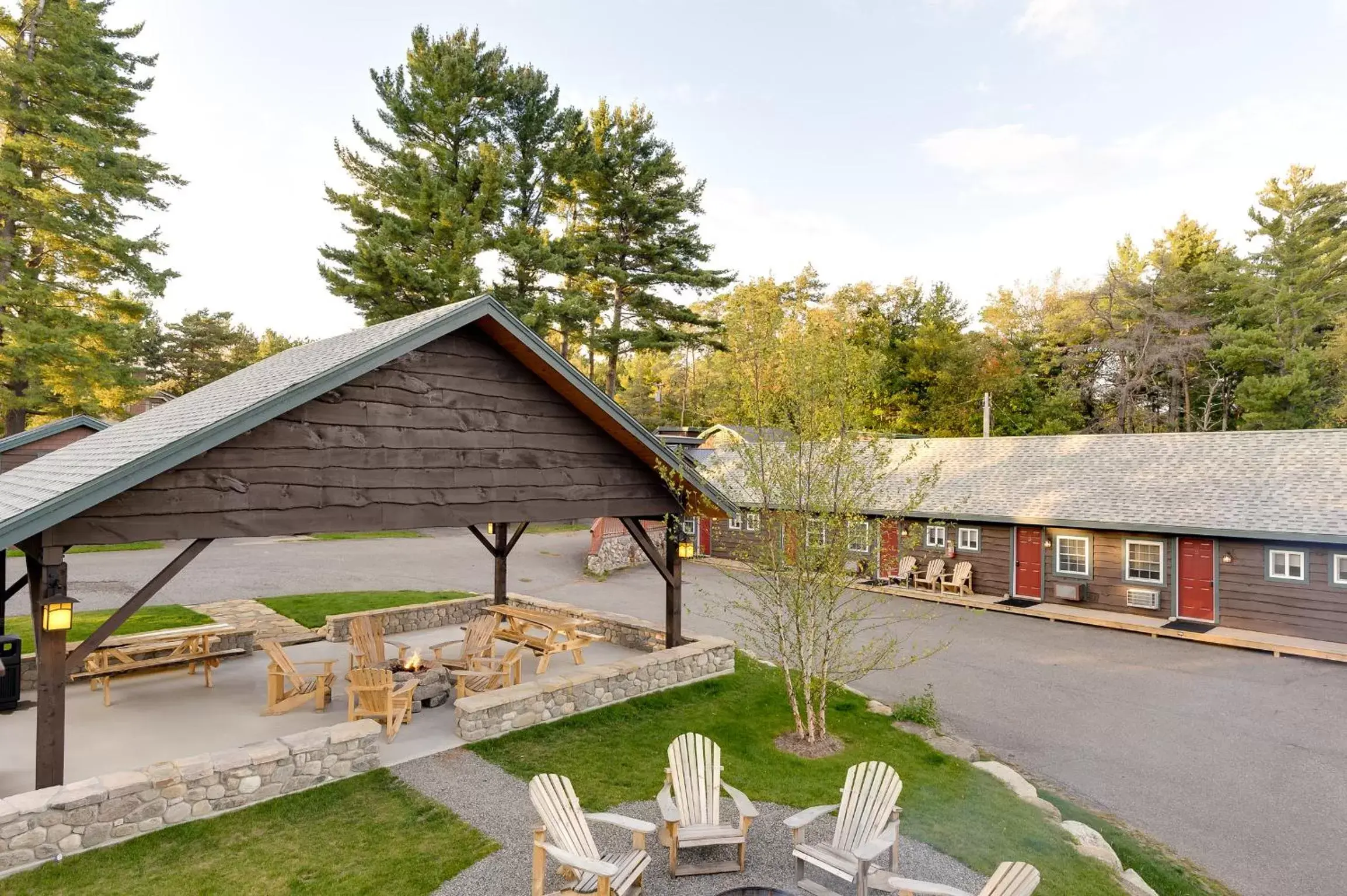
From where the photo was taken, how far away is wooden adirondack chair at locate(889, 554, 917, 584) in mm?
19594

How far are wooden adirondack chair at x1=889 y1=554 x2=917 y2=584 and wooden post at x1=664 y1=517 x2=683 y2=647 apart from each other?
37.6 ft

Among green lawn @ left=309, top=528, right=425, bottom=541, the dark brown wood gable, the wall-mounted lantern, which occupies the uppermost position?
the dark brown wood gable

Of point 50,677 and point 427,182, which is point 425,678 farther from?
point 427,182

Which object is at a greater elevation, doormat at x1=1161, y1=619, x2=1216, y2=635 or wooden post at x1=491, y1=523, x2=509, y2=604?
wooden post at x1=491, y1=523, x2=509, y2=604

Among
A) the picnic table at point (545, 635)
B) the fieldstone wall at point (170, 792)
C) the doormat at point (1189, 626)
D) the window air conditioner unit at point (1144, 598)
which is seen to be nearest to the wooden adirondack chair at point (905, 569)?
the window air conditioner unit at point (1144, 598)

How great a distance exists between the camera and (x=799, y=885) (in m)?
5.08

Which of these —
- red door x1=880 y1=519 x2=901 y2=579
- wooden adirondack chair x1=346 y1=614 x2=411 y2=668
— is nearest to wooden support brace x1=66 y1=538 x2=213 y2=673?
wooden adirondack chair x1=346 y1=614 x2=411 y2=668

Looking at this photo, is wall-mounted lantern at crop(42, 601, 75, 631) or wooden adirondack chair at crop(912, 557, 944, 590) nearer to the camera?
wall-mounted lantern at crop(42, 601, 75, 631)

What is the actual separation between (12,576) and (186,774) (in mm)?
16950

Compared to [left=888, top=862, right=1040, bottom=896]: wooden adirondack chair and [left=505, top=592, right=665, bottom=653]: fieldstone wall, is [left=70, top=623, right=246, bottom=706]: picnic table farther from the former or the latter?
[left=888, top=862, right=1040, bottom=896]: wooden adirondack chair

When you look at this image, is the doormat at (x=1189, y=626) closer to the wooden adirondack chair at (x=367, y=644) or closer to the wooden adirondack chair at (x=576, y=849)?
the wooden adirondack chair at (x=576, y=849)

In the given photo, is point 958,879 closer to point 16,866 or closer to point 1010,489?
point 16,866

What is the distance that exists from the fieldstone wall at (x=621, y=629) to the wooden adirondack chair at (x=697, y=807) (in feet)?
16.7

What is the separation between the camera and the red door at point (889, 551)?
Answer: 20031 millimetres
